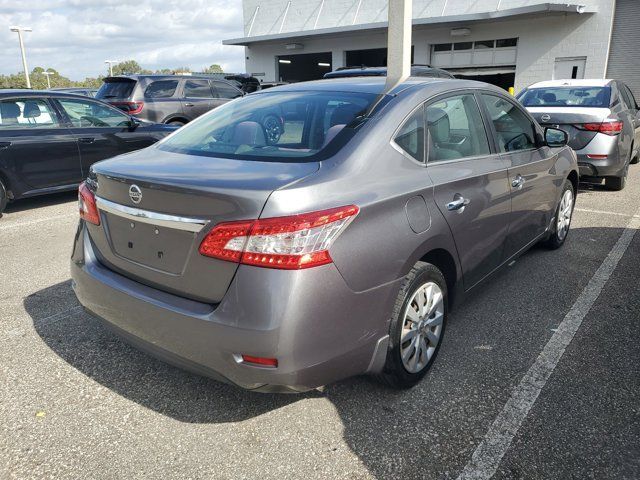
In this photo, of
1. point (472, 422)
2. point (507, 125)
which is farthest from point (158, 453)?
point (507, 125)

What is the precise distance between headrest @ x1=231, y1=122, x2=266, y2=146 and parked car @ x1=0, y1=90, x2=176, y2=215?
490cm

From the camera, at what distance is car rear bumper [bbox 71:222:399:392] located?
210cm

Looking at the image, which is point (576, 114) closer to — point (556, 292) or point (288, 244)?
point (556, 292)

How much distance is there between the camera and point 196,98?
1177cm

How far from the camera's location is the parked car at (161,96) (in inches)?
422

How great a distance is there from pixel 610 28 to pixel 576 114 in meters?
11.6

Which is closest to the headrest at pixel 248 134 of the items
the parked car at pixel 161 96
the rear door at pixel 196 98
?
the parked car at pixel 161 96

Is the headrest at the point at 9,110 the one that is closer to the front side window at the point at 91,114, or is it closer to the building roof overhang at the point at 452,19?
the front side window at the point at 91,114

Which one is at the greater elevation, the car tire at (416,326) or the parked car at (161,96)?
the parked car at (161,96)

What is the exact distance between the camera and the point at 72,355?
3.19 metres

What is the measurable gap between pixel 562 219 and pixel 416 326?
306 centimetres

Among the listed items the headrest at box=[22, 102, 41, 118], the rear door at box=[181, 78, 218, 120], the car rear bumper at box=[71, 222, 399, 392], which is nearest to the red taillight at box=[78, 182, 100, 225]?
the car rear bumper at box=[71, 222, 399, 392]

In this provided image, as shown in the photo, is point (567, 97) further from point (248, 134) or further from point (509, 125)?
point (248, 134)

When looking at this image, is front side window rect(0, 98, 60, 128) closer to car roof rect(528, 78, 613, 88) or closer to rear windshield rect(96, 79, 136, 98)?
rear windshield rect(96, 79, 136, 98)
